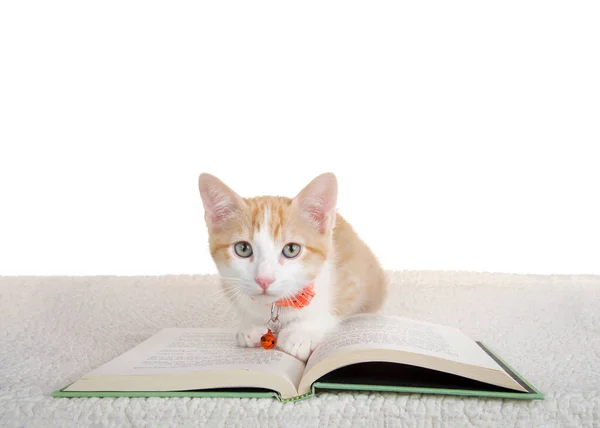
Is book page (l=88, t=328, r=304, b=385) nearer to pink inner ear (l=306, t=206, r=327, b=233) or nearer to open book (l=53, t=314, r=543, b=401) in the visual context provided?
open book (l=53, t=314, r=543, b=401)

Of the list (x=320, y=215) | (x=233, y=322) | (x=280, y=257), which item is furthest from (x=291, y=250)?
(x=233, y=322)

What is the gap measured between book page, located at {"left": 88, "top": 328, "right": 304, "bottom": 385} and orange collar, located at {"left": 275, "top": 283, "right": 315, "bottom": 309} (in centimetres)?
15

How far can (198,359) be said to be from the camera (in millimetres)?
1196

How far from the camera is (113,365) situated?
1.19 metres

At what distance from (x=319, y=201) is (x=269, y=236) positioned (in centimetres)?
18

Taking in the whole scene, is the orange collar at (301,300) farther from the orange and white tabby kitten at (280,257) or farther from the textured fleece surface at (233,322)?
the textured fleece surface at (233,322)

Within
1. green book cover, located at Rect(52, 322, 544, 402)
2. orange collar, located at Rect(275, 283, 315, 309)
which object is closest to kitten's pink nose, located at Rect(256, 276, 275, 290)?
orange collar, located at Rect(275, 283, 315, 309)

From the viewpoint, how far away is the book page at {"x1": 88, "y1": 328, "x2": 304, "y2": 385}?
3.64 feet

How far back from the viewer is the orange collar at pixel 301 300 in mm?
1373

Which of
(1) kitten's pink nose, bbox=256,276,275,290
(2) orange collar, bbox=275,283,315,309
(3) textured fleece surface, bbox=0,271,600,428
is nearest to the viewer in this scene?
(3) textured fleece surface, bbox=0,271,600,428

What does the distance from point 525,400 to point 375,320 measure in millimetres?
473

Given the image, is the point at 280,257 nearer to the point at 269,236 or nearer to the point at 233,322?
the point at 269,236

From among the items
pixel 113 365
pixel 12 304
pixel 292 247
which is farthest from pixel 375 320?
pixel 12 304

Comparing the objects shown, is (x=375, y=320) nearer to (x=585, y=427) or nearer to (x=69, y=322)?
(x=585, y=427)
